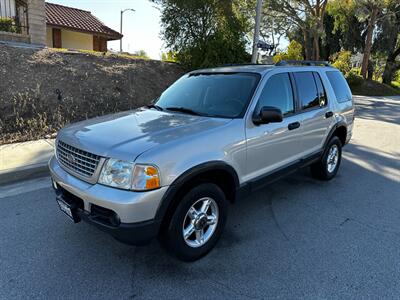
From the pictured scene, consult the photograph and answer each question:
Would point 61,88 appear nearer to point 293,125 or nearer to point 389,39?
point 293,125

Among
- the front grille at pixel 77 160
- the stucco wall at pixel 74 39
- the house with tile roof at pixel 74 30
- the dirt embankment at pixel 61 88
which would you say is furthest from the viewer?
the stucco wall at pixel 74 39

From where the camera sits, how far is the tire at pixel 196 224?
2.99 metres

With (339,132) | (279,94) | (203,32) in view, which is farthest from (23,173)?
(203,32)

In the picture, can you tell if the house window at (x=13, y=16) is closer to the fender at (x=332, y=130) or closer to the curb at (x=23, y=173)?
the curb at (x=23, y=173)

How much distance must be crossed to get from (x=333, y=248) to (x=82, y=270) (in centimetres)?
248

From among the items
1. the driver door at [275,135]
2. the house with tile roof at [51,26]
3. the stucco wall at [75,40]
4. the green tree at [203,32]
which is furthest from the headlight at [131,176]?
the stucco wall at [75,40]

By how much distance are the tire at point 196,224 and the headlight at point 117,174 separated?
20.8 inches

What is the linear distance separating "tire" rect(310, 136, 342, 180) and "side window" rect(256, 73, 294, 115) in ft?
4.62

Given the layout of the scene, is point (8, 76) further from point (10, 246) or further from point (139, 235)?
point (139, 235)

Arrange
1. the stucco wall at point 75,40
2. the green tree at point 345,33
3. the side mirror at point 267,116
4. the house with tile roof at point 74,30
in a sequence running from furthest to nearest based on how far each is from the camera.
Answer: the green tree at point 345,33 < the stucco wall at point 75,40 < the house with tile roof at point 74,30 < the side mirror at point 267,116

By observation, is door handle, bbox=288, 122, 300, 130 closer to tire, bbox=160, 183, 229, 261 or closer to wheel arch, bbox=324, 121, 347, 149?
wheel arch, bbox=324, 121, 347, 149

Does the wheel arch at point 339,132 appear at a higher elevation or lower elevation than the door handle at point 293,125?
lower

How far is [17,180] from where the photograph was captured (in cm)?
521

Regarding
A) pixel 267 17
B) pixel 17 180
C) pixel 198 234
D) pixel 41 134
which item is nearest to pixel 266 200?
pixel 198 234
